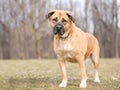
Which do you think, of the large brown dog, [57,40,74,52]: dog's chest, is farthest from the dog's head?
[57,40,74,52]: dog's chest

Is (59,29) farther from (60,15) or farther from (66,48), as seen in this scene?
(66,48)

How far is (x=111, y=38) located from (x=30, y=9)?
12.0 meters

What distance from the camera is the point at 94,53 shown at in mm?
10094

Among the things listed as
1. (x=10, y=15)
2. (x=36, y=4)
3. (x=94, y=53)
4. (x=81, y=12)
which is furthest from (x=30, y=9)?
(x=94, y=53)

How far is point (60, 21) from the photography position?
27.0ft

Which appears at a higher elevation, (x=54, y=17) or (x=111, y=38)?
(x=54, y=17)

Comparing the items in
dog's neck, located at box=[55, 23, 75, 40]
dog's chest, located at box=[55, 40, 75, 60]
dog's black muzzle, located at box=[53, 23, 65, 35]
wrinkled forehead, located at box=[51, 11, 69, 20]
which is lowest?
dog's chest, located at box=[55, 40, 75, 60]

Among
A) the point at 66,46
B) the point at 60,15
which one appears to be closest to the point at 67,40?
the point at 66,46

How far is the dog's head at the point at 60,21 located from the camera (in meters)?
8.17

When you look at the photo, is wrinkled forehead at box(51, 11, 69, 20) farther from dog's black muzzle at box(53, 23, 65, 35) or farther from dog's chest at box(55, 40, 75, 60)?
dog's chest at box(55, 40, 75, 60)

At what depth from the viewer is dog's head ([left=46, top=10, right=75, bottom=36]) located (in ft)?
26.8

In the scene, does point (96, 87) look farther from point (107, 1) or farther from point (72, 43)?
point (107, 1)

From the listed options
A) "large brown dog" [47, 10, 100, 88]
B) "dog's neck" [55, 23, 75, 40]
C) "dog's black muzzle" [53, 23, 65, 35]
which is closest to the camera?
"dog's black muzzle" [53, 23, 65, 35]

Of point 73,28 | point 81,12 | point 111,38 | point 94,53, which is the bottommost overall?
point 111,38
